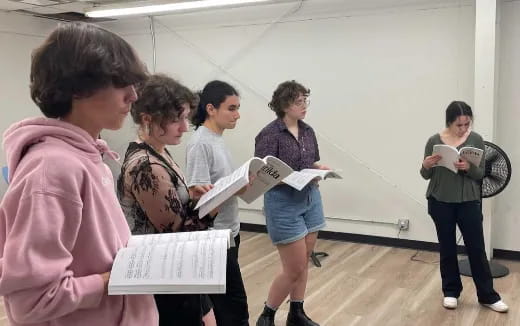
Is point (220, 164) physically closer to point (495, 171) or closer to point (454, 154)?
point (454, 154)

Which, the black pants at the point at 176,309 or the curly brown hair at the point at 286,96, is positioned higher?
the curly brown hair at the point at 286,96

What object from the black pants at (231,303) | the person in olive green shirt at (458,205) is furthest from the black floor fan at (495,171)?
the black pants at (231,303)

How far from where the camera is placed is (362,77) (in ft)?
14.7

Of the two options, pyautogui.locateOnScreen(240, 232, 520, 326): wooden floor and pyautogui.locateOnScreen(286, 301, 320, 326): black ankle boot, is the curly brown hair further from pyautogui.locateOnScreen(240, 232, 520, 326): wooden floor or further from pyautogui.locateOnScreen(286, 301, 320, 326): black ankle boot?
pyautogui.locateOnScreen(240, 232, 520, 326): wooden floor

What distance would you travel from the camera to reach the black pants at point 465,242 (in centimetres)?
304

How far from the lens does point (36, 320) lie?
2.76 feet

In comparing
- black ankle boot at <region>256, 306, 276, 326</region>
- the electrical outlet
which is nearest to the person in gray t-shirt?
black ankle boot at <region>256, 306, 276, 326</region>

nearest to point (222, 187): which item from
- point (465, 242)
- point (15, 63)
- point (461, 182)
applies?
point (461, 182)

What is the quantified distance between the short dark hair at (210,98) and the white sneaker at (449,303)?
1.95 m

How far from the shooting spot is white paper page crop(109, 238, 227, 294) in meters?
0.90

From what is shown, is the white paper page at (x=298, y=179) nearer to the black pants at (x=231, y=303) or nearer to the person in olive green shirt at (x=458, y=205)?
the black pants at (x=231, y=303)

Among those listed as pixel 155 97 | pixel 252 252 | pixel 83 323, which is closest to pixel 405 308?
pixel 252 252

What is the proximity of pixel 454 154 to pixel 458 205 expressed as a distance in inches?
15.1

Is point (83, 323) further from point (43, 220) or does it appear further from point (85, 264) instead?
point (43, 220)
